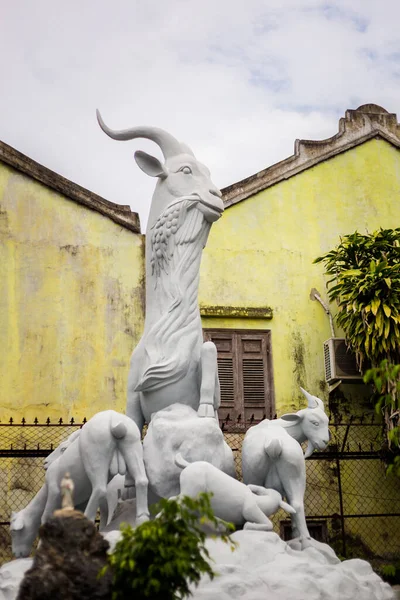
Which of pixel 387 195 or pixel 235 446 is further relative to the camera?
pixel 387 195

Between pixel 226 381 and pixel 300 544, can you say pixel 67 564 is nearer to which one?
pixel 300 544

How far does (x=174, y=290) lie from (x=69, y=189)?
7.36m

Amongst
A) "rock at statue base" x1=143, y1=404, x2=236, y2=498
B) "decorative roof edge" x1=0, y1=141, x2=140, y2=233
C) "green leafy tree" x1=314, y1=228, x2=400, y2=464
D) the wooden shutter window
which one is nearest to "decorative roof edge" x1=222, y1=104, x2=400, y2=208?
"decorative roof edge" x1=0, y1=141, x2=140, y2=233

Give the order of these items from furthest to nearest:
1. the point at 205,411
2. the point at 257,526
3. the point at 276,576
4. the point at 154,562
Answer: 1. the point at 205,411
2. the point at 257,526
3. the point at 276,576
4. the point at 154,562

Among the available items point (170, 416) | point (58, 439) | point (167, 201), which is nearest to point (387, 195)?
point (58, 439)

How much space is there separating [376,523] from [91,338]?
205 inches

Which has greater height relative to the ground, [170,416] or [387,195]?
[387,195]

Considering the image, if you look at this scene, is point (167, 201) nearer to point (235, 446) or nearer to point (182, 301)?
point (182, 301)

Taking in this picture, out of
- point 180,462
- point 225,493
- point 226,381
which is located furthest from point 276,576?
point 226,381

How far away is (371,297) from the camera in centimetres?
1388

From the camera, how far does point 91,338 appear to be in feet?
47.6


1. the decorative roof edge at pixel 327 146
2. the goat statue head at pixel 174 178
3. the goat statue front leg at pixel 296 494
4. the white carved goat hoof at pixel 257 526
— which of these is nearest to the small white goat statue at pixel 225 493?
the white carved goat hoof at pixel 257 526

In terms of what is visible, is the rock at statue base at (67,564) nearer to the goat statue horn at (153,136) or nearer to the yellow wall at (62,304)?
the goat statue horn at (153,136)

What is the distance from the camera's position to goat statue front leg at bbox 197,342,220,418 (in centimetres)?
774
